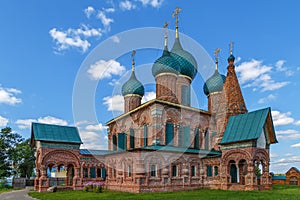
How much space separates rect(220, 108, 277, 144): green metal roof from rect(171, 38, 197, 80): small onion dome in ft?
21.9

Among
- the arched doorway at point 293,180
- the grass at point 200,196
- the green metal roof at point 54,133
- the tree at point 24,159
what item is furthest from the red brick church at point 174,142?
the arched doorway at point 293,180

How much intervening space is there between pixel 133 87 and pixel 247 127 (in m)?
12.3

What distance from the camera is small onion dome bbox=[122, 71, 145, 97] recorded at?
2798cm

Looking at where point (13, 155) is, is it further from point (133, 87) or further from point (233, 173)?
point (233, 173)

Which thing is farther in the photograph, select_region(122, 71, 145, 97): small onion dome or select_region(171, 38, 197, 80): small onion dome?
select_region(122, 71, 145, 97): small onion dome

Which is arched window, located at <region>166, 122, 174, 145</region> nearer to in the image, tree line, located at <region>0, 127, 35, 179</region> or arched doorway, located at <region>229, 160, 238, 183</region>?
arched doorway, located at <region>229, 160, 238, 183</region>

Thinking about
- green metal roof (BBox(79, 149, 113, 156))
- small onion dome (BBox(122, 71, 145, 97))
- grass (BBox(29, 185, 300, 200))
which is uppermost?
small onion dome (BBox(122, 71, 145, 97))

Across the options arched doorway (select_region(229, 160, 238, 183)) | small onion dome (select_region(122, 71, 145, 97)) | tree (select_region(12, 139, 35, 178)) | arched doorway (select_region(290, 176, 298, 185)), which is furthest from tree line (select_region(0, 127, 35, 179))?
arched doorway (select_region(290, 176, 298, 185))

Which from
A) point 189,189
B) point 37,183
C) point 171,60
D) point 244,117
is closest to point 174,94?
point 171,60

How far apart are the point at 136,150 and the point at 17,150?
58.1 ft

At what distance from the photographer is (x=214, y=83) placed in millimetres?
26984

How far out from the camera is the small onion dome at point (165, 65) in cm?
2428

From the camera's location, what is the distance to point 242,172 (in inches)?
815

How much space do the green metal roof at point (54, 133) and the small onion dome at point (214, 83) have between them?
12711mm
